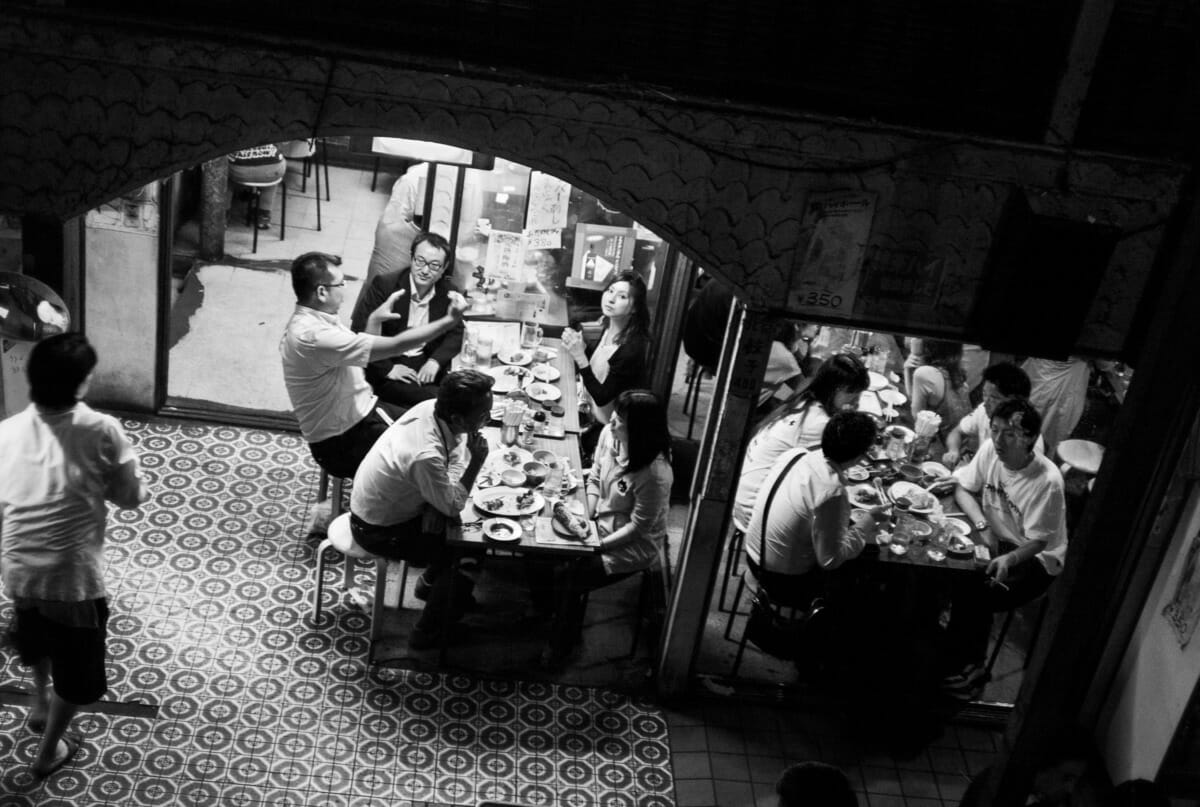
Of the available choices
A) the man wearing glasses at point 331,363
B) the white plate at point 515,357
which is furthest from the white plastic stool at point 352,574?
the white plate at point 515,357

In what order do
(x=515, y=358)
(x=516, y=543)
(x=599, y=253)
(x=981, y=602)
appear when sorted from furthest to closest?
(x=599, y=253) < (x=515, y=358) < (x=981, y=602) < (x=516, y=543)

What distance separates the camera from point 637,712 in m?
7.86

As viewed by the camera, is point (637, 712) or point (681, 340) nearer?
point (637, 712)

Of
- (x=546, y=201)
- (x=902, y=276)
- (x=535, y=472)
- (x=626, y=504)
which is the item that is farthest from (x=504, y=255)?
(x=902, y=276)

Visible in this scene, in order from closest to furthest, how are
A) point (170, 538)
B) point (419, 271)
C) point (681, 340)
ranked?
1. point (170, 538)
2. point (419, 271)
3. point (681, 340)

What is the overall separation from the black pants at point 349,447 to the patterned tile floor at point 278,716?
0.73 metres

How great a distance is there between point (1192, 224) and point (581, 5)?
3.28 meters

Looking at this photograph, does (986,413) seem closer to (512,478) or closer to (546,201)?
(512,478)

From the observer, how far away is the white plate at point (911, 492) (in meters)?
8.30

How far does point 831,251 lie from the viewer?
6695 mm

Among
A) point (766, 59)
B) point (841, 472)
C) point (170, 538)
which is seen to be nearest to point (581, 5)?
point (766, 59)

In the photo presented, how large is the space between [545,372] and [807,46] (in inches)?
147

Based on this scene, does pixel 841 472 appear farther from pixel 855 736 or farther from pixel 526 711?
pixel 526 711

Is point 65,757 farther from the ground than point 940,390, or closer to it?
closer to it
